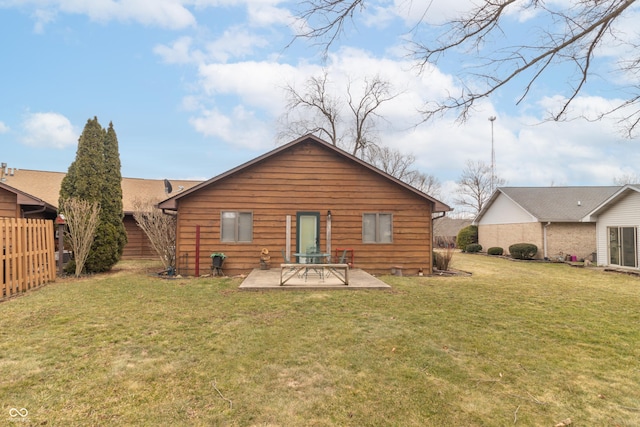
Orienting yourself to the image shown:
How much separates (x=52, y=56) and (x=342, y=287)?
12762 mm

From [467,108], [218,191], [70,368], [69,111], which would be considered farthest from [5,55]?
[467,108]

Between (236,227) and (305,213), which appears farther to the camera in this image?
(305,213)

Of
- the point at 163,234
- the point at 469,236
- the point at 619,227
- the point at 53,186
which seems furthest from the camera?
the point at 469,236

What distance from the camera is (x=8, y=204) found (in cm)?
1109

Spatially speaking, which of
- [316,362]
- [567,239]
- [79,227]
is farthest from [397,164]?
[316,362]

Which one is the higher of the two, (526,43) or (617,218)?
(526,43)

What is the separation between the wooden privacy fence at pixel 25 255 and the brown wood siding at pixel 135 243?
29.2ft

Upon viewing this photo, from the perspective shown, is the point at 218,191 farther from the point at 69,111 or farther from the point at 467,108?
the point at 69,111

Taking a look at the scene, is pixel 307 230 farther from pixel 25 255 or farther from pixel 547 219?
pixel 547 219

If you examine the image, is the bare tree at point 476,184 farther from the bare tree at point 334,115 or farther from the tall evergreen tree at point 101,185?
the tall evergreen tree at point 101,185

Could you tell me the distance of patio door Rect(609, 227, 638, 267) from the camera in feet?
45.1

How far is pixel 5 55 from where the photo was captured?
12.2 meters

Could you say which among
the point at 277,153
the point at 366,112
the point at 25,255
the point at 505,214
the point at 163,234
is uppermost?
the point at 366,112

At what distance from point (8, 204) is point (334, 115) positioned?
2243cm
